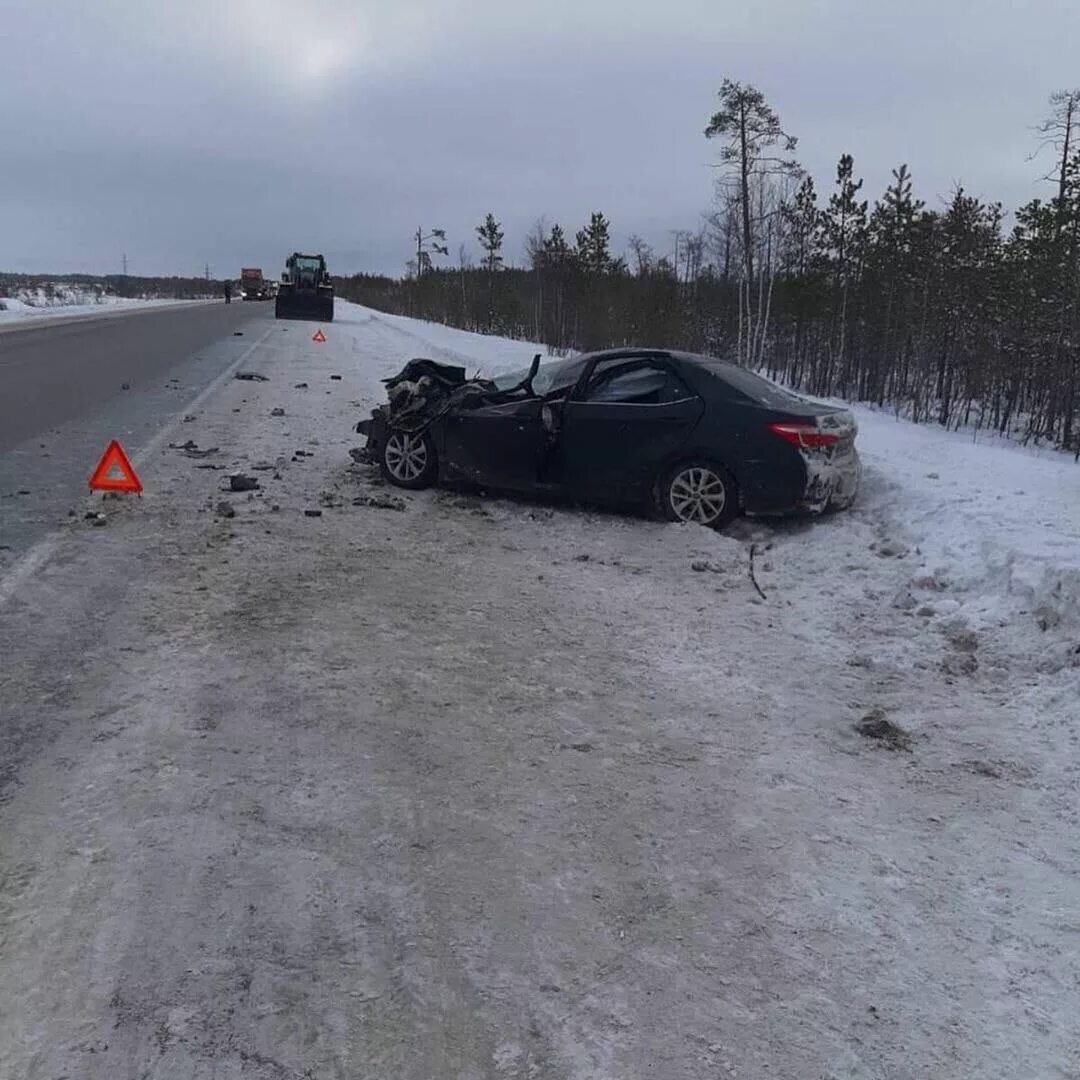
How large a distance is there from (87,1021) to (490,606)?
143 inches

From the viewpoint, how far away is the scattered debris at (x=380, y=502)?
8227 millimetres

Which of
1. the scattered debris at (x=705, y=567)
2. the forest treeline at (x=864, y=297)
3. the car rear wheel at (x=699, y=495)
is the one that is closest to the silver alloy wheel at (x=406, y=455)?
the car rear wheel at (x=699, y=495)

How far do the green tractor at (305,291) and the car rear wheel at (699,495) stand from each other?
4104 centimetres

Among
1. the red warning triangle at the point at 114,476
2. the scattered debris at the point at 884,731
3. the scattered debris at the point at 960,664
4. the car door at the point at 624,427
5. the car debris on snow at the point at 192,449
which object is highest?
the car door at the point at 624,427

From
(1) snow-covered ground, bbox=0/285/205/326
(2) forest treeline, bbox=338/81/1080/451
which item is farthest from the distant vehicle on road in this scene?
(2) forest treeline, bbox=338/81/1080/451

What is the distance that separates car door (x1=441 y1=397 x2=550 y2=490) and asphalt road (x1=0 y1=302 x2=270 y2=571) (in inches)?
130

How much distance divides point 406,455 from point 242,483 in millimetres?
1536

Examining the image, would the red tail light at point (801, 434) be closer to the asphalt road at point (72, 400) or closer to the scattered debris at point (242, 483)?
the scattered debris at point (242, 483)

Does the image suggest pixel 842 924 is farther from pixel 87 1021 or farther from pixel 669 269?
pixel 669 269

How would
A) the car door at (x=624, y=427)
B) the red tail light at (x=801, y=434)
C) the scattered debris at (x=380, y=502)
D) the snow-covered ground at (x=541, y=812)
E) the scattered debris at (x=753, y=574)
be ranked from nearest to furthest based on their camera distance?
the snow-covered ground at (x=541, y=812) < the scattered debris at (x=753, y=574) < the red tail light at (x=801, y=434) < the car door at (x=624, y=427) < the scattered debris at (x=380, y=502)

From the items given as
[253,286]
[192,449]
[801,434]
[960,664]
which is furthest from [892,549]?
[253,286]

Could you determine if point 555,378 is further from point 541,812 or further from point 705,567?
point 541,812

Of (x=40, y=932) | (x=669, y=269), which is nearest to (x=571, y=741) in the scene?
(x=40, y=932)

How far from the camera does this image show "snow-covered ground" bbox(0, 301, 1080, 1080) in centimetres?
242
